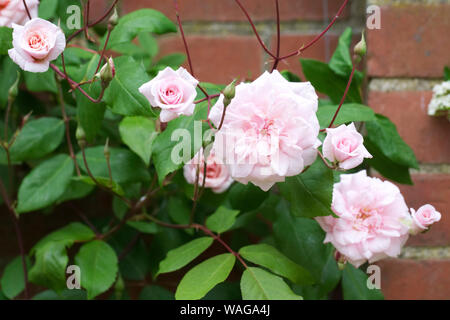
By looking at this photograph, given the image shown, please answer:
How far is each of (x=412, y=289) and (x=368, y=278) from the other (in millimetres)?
98

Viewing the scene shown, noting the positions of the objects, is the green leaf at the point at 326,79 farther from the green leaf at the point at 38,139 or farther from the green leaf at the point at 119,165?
the green leaf at the point at 38,139

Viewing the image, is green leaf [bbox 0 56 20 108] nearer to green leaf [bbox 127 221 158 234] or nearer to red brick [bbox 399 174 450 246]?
green leaf [bbox 127 221 158 234]

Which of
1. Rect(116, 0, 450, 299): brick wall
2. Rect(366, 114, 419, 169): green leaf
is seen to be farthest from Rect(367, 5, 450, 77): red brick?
Rect(366, 114, 419, 169): green leaf

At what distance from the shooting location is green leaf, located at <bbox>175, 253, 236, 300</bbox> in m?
0.48

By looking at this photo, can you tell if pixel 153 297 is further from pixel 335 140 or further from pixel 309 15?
pixel 309 15

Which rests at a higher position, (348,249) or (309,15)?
(309,15)

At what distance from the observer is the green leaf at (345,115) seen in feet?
1.74

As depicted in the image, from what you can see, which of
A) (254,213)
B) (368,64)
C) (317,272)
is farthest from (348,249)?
(368,64)

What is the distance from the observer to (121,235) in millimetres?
762

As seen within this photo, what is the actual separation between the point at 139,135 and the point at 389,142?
333mm

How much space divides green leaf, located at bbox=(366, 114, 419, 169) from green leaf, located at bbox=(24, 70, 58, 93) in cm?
43

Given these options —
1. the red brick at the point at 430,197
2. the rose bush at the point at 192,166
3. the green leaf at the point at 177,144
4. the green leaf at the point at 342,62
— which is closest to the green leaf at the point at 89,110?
the rose bush at the point at 192,166

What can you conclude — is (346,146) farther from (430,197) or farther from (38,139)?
(38,139)

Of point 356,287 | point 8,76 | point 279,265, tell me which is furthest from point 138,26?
point 356,287
